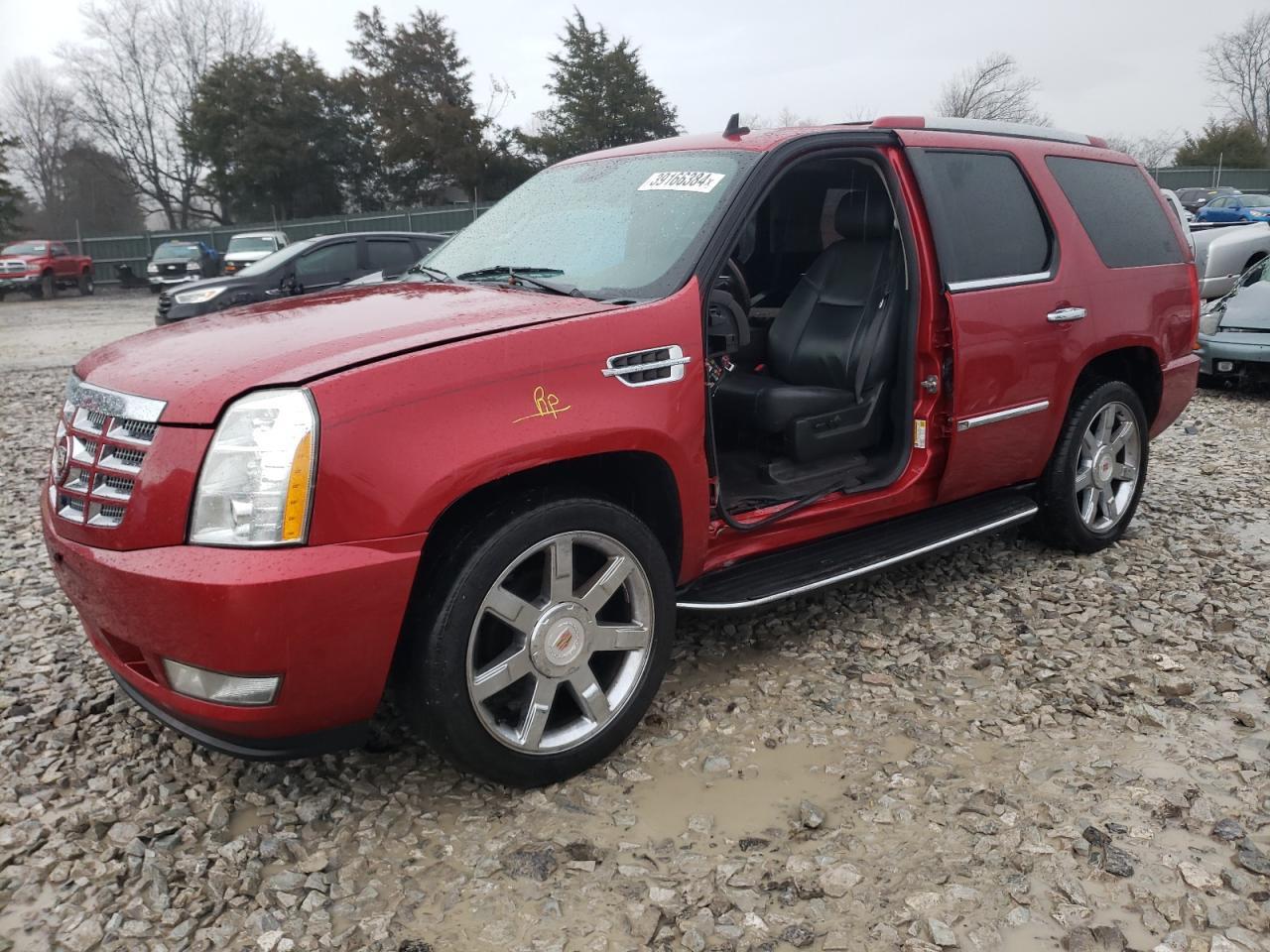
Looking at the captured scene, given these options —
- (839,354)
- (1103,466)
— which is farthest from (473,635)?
(1103,466)

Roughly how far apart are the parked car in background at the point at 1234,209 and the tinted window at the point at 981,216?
1574 cm

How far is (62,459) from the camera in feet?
8.47

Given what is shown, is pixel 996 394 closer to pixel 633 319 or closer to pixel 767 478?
pixel 767 478

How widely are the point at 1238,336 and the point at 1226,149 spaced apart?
42.4 metres

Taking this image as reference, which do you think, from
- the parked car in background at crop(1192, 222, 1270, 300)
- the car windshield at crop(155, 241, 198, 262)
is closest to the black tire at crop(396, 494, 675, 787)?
the parked car in background at crop(1192, 222, 1270, 300)

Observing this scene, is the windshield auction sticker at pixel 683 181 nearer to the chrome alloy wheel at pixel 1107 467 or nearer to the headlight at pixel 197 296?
the chrome alloy wheel at pixel 1107 467

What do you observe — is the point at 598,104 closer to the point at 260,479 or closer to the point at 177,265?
the point at 177,265

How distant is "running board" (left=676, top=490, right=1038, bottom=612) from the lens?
122 inches

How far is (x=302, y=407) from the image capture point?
2.21m

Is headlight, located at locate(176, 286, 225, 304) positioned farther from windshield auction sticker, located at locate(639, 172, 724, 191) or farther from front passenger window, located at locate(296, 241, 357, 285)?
windshield auction sticker, located at locate(639, 172, 724, 191)

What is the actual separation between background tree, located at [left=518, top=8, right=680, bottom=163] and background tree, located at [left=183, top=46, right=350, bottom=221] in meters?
8.46

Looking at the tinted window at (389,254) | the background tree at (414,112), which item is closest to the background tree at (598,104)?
the background tree at (414,112)

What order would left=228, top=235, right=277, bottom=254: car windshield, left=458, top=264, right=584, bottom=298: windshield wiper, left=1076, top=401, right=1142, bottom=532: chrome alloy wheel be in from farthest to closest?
1. left=228, top=235, right=277, bottom=254: car windshield
2. left=1076, top=401, right=1142, bottom=532: chrome alloy wheel
3. left=458, top=264, right=584, bottom=298: windshield wiper

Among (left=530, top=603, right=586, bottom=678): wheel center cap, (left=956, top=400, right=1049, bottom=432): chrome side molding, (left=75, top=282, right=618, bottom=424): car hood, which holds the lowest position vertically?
(left=530, top=603, right=586, bottom=678): wheel center cap
